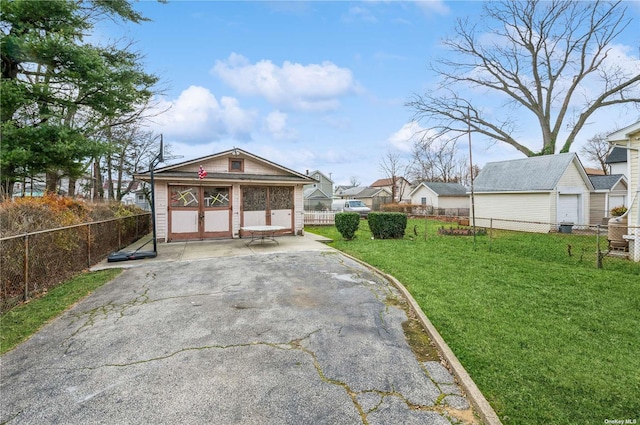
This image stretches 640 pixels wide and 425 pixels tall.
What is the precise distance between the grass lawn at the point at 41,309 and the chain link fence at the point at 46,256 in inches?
8.2

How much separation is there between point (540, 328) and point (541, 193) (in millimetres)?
15607

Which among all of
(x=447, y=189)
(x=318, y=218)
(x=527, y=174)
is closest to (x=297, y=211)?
(x=318, y=218)

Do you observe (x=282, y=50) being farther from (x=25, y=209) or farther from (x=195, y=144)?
(x=195, y=144)

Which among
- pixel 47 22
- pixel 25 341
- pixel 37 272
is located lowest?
pixel 25 341

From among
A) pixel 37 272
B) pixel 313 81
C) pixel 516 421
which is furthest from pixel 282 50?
pixel 516 421

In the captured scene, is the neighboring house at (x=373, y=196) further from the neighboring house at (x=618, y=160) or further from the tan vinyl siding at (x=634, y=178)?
the tan vinyl siding at (x=634, y=178)

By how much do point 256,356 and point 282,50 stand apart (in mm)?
13848

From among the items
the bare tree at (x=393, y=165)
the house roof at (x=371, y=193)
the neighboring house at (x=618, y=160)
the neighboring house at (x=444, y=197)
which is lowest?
the neighboring house at (x=444, y=197)

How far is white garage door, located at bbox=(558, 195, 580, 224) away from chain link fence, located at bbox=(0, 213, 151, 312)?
20437mm

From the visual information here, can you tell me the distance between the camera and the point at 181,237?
11180 mm

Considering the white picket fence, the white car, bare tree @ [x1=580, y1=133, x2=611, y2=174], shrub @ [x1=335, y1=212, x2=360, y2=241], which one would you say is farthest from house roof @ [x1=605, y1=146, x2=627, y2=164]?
shrub @ [x1=335, y1=212, x2=360, y2=241]

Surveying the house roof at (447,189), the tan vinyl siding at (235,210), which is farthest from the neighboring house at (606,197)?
the tan vinyl siding at (235,210)

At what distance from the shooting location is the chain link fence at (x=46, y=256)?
4.60 m

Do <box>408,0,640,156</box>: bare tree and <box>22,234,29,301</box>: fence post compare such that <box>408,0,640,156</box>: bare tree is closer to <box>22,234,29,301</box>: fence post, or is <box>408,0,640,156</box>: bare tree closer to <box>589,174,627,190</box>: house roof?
Result: <box>589,174,627,190</box>: house roof
